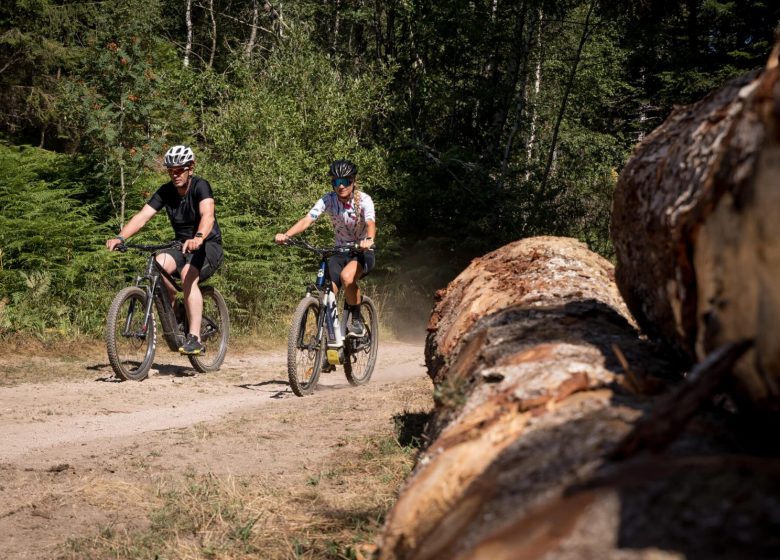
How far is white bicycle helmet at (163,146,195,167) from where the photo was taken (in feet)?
31.7

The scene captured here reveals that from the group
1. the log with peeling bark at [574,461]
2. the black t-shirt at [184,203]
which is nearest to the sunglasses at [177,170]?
the black t-shirt at [184,203]

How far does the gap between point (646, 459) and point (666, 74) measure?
1880cm

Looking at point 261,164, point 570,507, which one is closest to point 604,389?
point 570,507

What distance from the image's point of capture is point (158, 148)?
44.9ft

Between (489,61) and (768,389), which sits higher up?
(489,61)

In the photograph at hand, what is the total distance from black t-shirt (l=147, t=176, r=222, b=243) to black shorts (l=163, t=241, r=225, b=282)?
215 millimetres

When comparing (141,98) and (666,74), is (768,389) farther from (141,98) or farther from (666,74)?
(666,74)

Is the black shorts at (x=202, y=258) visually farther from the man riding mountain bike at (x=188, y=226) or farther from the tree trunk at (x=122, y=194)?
the tree trunk at (x=122, y=194)

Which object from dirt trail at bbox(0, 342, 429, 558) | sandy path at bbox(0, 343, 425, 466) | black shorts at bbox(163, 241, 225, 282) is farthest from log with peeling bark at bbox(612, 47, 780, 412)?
black shorts at bbox(163, 241, 225, 282)

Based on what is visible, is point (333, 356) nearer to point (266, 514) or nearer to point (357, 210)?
point (357, 210)

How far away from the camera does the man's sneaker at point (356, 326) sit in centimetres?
1002

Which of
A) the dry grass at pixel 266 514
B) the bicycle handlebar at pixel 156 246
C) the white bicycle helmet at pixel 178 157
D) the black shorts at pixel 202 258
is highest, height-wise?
the white bicycle helmet at pixel 178 157

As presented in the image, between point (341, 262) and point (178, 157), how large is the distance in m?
2.25

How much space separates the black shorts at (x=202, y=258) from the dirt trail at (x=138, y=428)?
51.6 inches
